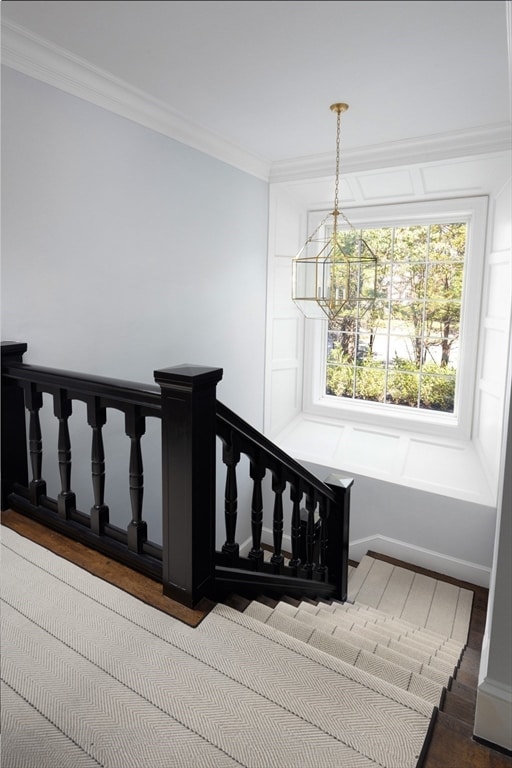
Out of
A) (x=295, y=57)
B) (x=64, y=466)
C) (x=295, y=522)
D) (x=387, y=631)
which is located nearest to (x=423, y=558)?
(x=387, y=631)

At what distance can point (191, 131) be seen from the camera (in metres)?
3.25

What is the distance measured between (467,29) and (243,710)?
273 cm

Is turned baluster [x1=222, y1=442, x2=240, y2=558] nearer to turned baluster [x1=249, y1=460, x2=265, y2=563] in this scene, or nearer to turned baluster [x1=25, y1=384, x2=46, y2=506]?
turned baluster [x1=249, y1=460, x2=265, y2=563]

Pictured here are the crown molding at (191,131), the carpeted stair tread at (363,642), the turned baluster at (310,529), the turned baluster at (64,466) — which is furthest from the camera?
the turned baluster at (310,529)

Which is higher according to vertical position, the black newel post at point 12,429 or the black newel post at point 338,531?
the black newel post at point 12,429

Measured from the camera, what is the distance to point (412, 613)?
132 inches

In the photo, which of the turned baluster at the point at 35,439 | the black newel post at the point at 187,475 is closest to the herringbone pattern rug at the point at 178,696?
the black newel post at the point at 187,475

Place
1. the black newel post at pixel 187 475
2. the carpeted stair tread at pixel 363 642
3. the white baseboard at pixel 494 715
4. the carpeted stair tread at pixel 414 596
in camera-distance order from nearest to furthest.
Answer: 1. the white baseboard at pixel 494 715
2. the black newel post at pixel 187 475
3. the carpeted stair tread at pixel 363 642
4. the carpeted stair tread at pixel 414 596

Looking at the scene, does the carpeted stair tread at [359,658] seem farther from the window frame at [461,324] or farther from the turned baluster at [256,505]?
the window frame at [461,324]

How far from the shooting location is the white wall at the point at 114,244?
2.35 metres

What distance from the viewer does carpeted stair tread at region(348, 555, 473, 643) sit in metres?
3.27

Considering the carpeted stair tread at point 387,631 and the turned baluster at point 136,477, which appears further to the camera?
the carpeted stair tread at point 387,631

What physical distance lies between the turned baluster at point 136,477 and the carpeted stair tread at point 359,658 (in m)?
0.50

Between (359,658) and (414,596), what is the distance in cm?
217
